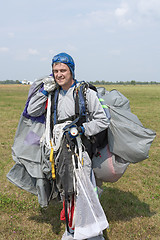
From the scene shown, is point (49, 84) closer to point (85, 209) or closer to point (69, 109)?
point (69, 109)

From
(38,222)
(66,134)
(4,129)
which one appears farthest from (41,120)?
(4,129)

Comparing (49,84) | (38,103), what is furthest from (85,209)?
(49,84)

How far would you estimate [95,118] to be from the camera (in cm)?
283

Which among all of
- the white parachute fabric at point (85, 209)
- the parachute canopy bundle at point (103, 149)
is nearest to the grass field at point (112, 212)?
the parachute canopy bundle at point (103, 149)

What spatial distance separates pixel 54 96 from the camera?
2965 millimetres

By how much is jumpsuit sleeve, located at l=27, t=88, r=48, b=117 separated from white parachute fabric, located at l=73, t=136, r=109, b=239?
816mm

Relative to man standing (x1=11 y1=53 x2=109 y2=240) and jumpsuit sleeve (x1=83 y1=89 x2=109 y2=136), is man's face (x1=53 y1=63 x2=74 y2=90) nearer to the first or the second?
man standing (x1=11 y1=53 x2=109 y2=240)

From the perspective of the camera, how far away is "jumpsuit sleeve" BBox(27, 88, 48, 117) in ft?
9.66

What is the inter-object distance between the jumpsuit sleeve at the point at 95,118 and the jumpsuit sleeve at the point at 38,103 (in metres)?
0.54

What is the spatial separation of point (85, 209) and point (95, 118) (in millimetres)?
1036

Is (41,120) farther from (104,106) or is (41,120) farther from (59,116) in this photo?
(104,106)

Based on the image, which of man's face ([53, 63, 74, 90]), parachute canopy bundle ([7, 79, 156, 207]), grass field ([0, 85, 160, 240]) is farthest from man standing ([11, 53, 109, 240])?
grass field ([0, 85, 160, 240])

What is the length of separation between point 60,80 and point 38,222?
95.3 inches

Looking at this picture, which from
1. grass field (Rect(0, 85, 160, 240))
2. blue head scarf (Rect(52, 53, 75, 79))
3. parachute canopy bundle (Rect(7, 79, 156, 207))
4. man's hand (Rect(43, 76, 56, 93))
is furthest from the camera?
grass field (Rect(0, 85, 160, 240))
